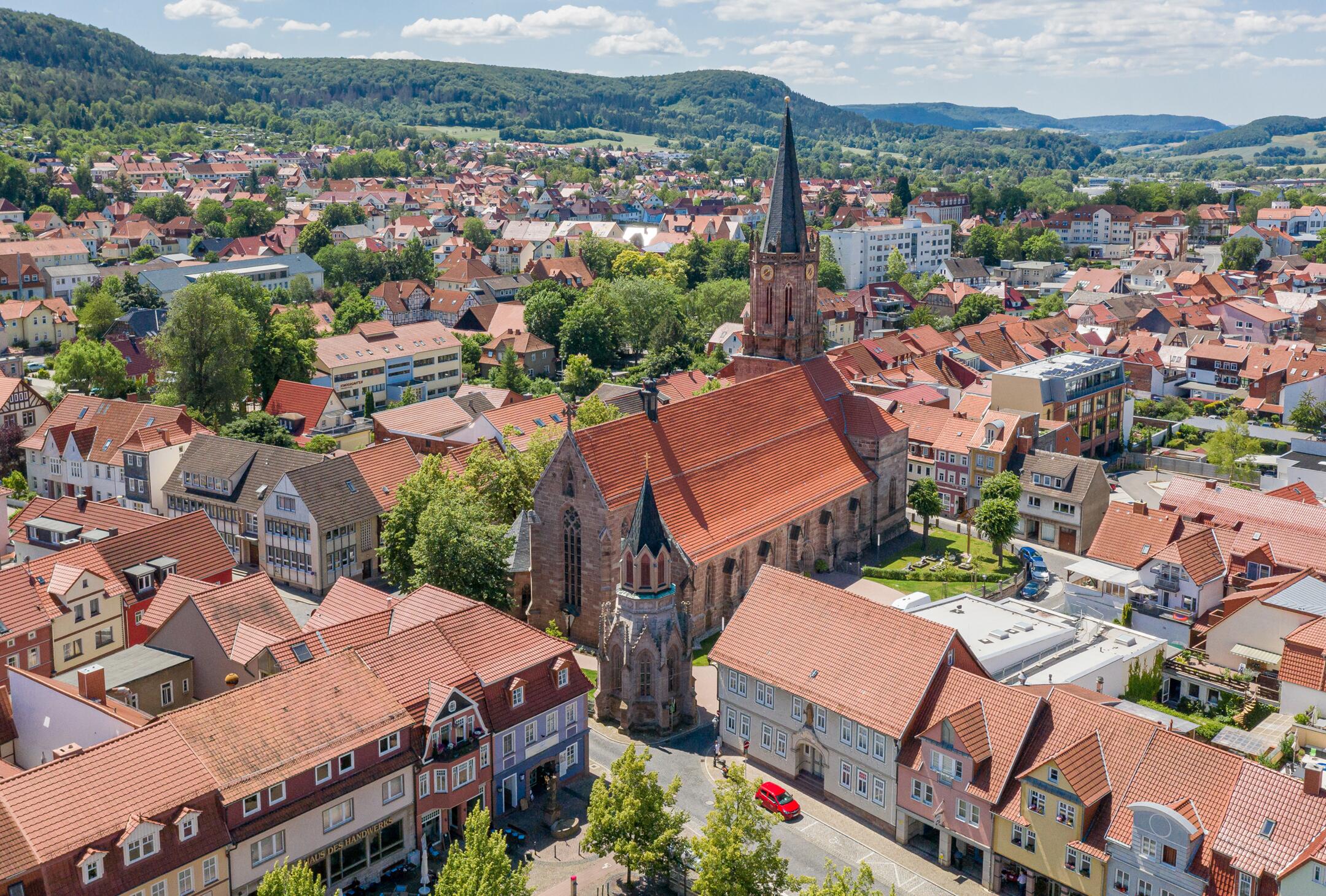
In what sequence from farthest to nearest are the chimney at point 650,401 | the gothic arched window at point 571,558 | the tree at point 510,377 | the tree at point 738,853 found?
the tree at point 510,377
the chimney at point 650,401
the gothic arched window at point 571,558
the tree at point 738,853

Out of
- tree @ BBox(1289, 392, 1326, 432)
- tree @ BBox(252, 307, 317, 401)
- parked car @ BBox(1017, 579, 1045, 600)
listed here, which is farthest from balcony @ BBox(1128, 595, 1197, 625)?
tree @ BBox(252, 307, 317, 401)

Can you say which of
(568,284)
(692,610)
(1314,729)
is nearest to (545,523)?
(692,610)

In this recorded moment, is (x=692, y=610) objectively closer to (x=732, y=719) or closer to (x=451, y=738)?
(x=732, y=719)

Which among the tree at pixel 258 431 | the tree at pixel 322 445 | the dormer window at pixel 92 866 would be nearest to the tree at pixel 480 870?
the dormer window at pixel 92 866

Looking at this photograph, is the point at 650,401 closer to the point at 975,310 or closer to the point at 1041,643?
the point at 1041,643

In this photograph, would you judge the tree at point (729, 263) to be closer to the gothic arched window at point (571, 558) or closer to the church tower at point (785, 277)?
the church tower at point (785, 277)

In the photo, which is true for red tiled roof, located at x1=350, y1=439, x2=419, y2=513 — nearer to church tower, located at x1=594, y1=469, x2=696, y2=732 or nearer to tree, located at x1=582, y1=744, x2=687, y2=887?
church tower, located at x1=594, y1=469, x2=696, y2=732
